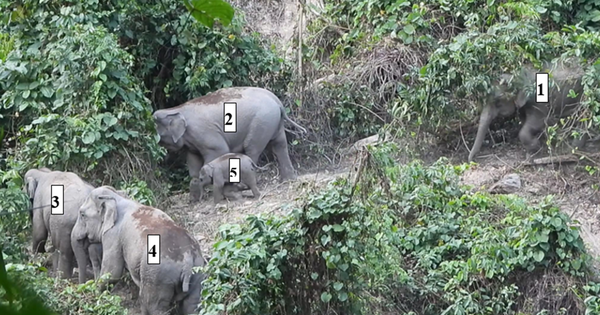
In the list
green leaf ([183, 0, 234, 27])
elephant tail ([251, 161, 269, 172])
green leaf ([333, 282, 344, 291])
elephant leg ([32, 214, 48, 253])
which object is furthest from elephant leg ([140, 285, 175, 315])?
green leaf ([183, 0, 234, 27])

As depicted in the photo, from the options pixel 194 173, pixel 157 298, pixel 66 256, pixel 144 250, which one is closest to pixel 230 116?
pixel 194 173

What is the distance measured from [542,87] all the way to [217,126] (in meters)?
3.21

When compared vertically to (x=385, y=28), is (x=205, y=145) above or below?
below

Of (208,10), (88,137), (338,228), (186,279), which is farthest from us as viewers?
(88,137)

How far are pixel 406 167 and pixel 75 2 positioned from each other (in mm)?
3920

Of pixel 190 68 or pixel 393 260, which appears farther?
pixel 190 68

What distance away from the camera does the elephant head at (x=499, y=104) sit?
10.7m

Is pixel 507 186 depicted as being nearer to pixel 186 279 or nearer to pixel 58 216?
pixel 186 279

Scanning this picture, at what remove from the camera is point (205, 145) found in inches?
437

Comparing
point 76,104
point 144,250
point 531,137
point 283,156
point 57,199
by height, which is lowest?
point 144,250

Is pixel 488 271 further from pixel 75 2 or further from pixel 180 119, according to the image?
pixel 75 2

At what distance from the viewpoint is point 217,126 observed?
11156mm

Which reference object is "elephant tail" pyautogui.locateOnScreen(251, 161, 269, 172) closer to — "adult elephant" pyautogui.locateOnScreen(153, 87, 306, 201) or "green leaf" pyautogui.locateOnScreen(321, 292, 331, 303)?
"adult elephant" pyautogui.locateOnScreen(153, 87, 306, 201)

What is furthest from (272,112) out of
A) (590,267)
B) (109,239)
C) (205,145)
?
(590,267)
